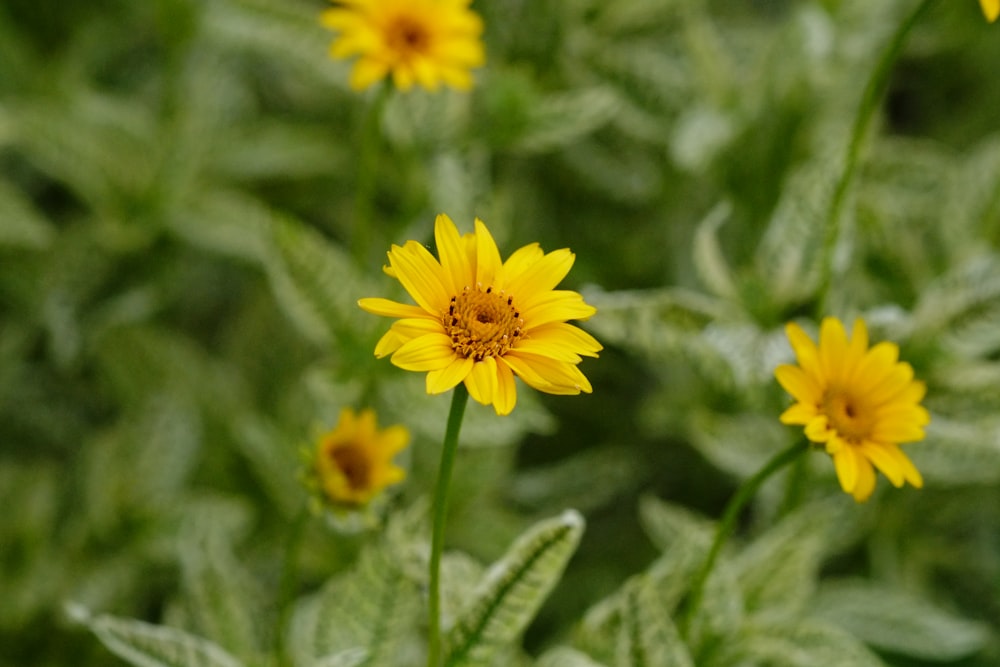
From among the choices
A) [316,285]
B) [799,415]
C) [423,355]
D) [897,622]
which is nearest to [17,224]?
[316,285]

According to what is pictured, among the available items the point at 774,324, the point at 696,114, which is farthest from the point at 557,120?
the point at 774,324

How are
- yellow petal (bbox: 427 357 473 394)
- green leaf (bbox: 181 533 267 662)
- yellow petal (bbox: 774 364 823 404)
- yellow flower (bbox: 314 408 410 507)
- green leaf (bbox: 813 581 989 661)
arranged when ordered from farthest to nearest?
green leaf (bbox: 813 581 989 661), green leaf (bbox: 181 533 267 662), yellow flower (bbox: 314 408 410 507), yellow petal (bbox: 774 364 823 404), yellow petal (bbox: 427 357 473 394)

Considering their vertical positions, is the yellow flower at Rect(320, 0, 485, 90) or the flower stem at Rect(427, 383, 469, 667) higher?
the yellow flower at Rect(320, 0, 485, 90)

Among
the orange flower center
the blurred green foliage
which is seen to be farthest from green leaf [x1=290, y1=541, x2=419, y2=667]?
the orange flower center

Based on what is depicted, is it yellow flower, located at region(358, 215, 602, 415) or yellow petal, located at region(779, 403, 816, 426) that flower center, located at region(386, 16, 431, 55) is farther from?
yellow petal, located at region(779, 403, 816, 426)

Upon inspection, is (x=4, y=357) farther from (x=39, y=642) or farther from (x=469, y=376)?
(x=469, y=376)

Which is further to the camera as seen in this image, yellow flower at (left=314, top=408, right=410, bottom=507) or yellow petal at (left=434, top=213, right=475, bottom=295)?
yellow flower at (left=314, top=408, right=410, bottom=507)
